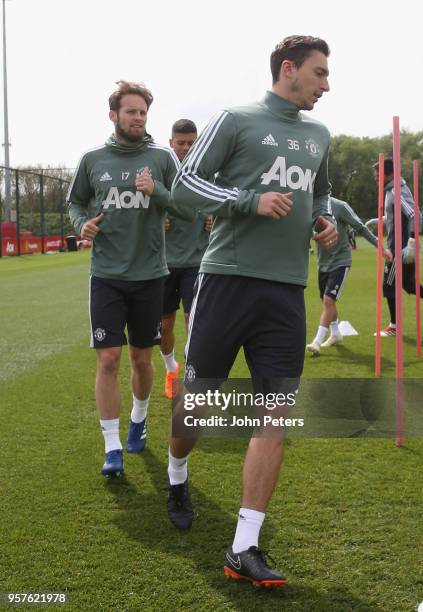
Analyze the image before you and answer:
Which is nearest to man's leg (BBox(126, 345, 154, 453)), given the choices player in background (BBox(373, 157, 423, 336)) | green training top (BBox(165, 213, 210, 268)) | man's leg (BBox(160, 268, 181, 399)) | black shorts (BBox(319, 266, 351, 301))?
man's leg (BBox(160, 268, 181, 399))

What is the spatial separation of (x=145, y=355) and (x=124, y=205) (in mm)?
1020

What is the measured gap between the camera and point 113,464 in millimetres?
4238

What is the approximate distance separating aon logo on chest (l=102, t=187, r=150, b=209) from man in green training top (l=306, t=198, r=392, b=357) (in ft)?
15.1

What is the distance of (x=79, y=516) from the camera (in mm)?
3703

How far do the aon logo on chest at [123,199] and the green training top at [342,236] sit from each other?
448 centimetres

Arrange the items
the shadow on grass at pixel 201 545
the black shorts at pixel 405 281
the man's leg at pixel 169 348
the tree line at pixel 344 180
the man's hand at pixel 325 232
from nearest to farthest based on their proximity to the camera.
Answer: the shadow on grass at pixel 201 545 → the man's hand at pixel 325 232 → the man's leg at pixel 169 348 → the black shorts at pixel 405 281 → the tree line at pixel 344 180

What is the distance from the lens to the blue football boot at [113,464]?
13.9ft

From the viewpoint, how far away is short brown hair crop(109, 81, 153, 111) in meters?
4.27

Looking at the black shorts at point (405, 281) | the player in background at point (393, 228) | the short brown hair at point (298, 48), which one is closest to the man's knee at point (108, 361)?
the short brown hair at point (298, 48)

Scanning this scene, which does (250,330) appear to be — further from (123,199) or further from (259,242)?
(123,199)

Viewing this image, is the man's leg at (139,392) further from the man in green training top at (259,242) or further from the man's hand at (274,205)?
the man's hand at (274,205)

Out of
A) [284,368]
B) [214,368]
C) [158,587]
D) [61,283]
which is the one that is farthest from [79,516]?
[61,283]

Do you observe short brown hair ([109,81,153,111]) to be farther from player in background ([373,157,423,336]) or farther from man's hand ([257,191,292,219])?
player in background ([373,157,423,336])

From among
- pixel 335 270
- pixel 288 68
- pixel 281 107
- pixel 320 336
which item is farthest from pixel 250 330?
pixel 335 270
